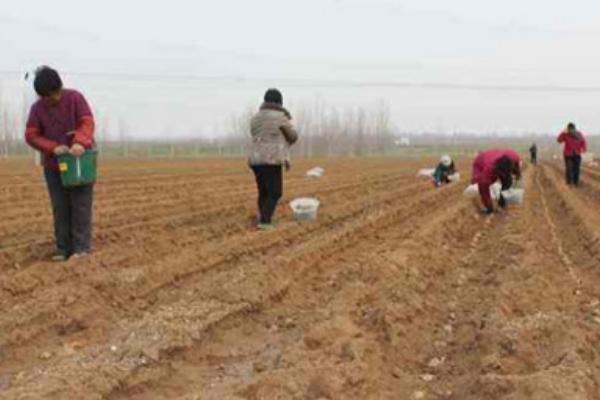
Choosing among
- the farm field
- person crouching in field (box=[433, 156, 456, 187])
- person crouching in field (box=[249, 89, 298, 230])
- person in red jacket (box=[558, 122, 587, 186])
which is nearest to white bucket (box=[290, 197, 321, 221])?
the farm field

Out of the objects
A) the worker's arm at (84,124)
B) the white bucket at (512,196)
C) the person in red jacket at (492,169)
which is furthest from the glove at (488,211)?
the worker's arm at (84,124)

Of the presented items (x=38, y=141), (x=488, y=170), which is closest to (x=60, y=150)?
(x=38, y=141)

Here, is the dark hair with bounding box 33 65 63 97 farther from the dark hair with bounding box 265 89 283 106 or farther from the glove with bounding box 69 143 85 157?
the dark hair with bounding box 265 89 283 106

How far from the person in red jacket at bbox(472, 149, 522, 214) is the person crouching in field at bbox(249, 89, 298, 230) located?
3.42 meters

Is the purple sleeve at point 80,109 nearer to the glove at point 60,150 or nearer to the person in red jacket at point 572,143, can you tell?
the glove at point 60,150

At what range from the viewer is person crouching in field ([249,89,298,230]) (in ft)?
34.1

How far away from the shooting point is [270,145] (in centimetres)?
1039

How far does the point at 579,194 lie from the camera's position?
18.4 metres

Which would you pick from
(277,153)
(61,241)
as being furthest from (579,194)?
(61,241)

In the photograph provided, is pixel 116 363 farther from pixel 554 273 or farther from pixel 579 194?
pixel 579 194

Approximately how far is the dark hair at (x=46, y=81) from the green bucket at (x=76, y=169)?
57cm

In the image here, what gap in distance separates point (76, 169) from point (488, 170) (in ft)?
22.1

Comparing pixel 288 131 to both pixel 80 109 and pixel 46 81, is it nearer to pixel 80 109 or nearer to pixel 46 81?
pixel 80 109

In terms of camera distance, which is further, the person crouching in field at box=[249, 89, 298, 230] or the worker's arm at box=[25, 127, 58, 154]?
the person crouching in field at box=[249, 89, 298, 230]
